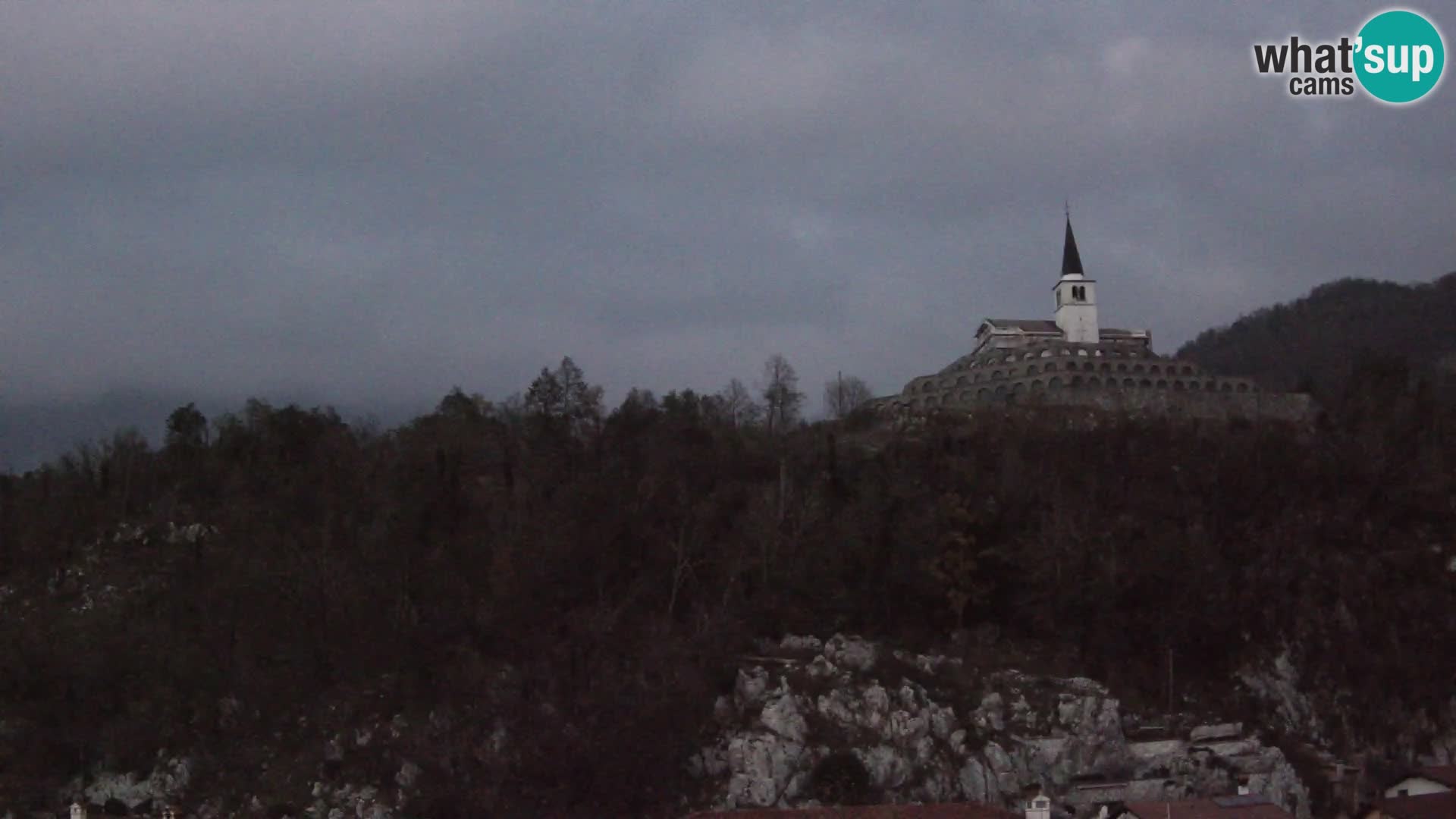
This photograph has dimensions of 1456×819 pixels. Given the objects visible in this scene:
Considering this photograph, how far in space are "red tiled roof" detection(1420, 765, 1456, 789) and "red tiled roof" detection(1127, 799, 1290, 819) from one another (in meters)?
8.51

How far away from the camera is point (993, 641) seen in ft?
175

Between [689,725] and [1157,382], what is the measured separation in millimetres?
40895

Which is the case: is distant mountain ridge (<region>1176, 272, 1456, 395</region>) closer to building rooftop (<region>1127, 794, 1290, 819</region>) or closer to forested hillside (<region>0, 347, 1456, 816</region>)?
forested hillside (<region>0, 347, 1456, 816</region>)

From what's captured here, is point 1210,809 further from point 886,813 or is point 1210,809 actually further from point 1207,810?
point 886,813

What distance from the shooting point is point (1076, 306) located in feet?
279

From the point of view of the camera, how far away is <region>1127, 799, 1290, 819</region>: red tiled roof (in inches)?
1516

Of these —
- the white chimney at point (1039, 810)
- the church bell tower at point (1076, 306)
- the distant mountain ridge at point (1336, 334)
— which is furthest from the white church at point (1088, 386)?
the white chimney at point (1039, 810)

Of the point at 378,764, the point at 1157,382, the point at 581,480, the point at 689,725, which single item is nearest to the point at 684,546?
the point at 581,480

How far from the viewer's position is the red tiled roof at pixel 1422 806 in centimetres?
4147

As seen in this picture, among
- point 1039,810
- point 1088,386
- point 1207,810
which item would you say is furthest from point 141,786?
point 1088,386

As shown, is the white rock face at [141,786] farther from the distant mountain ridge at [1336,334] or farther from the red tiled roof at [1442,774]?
the distant mountain ridge at [1336,334]

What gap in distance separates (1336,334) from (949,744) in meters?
94.3

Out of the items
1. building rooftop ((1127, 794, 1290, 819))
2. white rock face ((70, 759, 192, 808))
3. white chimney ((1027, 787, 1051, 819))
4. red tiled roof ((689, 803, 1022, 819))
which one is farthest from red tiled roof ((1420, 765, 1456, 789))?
white rock face ((70, 759, 192, 808))

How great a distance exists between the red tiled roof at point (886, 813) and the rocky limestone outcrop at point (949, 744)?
4644 millimetres
